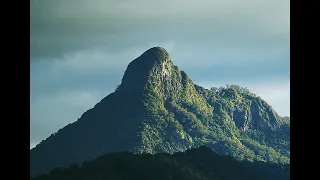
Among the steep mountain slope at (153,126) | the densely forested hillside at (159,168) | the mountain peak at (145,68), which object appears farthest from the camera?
the mountain peak at (145,68)

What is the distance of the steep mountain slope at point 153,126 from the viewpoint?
2795 inches

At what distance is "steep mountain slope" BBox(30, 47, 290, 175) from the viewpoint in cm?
7100

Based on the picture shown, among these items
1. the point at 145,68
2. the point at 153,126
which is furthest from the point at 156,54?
the point at 153,126

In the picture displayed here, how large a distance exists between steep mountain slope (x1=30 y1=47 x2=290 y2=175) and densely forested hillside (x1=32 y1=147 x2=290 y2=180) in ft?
69.4

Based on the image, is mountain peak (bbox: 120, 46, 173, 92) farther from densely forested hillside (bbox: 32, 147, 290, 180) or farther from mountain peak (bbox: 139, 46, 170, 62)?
densely forested hillside (bbox: 32, 147, 290, 180)

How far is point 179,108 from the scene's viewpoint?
74375 millimetres

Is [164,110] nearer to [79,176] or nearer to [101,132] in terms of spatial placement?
[101,132]

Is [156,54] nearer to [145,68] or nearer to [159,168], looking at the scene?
[145,68]

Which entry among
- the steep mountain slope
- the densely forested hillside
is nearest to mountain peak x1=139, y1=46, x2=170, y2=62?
the steep mountain slope

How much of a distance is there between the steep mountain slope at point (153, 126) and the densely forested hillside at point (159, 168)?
21164 mm

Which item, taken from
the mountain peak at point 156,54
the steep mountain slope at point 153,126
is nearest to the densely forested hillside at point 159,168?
the steep mountain slope at point 153,126

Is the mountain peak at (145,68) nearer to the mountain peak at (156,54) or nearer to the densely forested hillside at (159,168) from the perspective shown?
the mountain peak at (156,54)
